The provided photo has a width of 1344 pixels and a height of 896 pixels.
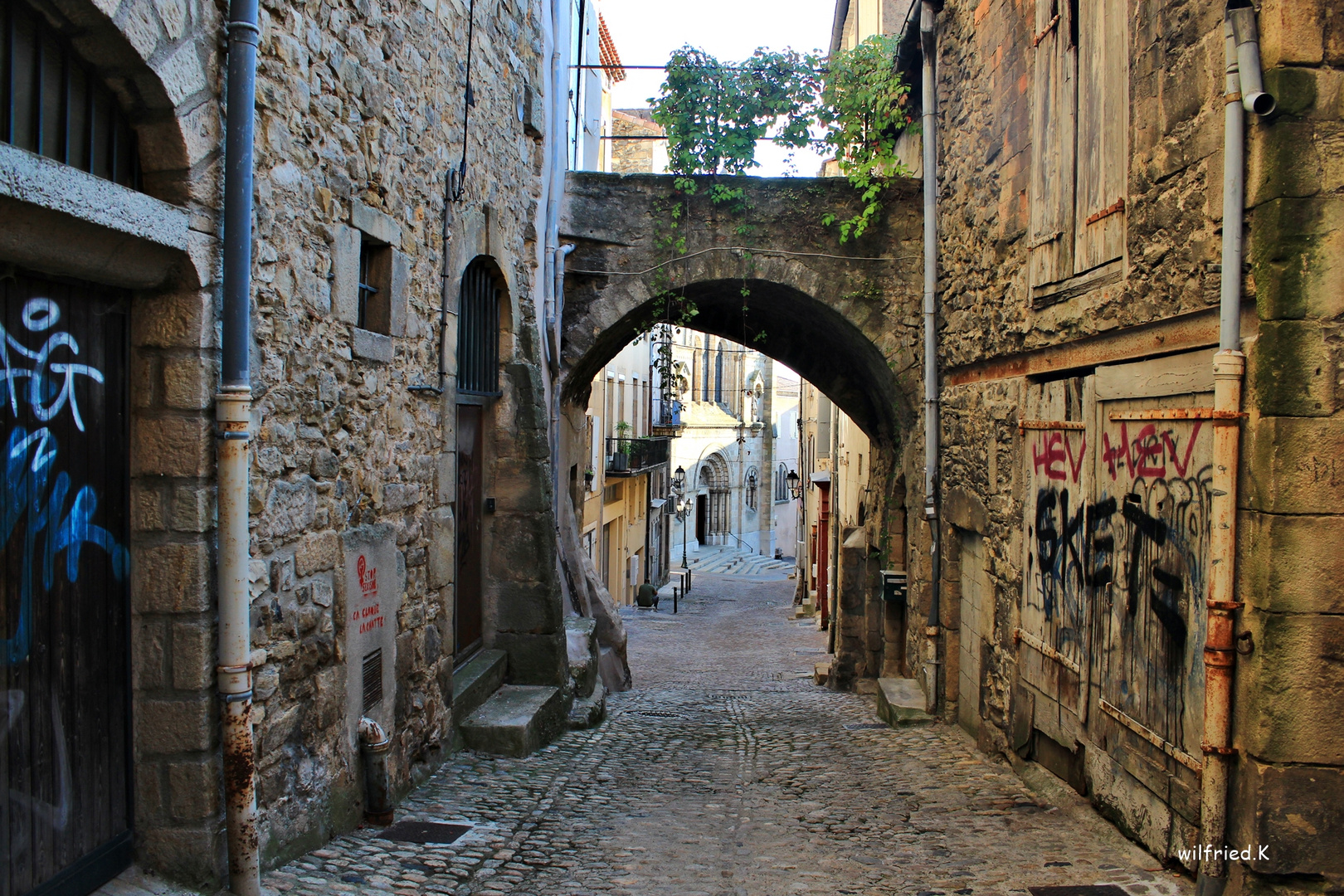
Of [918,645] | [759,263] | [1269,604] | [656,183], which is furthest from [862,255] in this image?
[1269,604]

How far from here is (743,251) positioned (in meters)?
8.55

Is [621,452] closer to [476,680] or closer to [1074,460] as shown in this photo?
[476,680]

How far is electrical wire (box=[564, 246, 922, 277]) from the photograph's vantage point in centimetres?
841

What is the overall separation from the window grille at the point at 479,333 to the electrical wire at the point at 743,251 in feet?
6.91

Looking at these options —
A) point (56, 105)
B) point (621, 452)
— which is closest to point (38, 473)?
point (56, 105)

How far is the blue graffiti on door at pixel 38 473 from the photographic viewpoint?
2.39 meters

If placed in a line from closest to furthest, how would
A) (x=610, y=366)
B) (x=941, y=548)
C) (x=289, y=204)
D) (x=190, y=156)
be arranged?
(x=190, y=156), (x=289, y=204), (x=941, y=548), (x=610, y=366)

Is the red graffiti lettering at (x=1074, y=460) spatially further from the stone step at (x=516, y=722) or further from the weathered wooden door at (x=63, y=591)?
the weathered wooden door at (x=63, y=591)

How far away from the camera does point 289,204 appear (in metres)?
3.41

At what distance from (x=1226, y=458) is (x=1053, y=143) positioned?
102 inches

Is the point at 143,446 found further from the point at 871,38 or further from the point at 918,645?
the point at 871,38

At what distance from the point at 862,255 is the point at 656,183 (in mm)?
1920

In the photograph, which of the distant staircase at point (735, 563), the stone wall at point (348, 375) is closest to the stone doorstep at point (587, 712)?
the stone wall at point (348, 375)

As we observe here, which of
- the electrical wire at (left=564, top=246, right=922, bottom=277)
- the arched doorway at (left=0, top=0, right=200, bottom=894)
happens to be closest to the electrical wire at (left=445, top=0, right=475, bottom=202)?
the arched doorway at (left=0, top=0, right=200, bottom=894)
